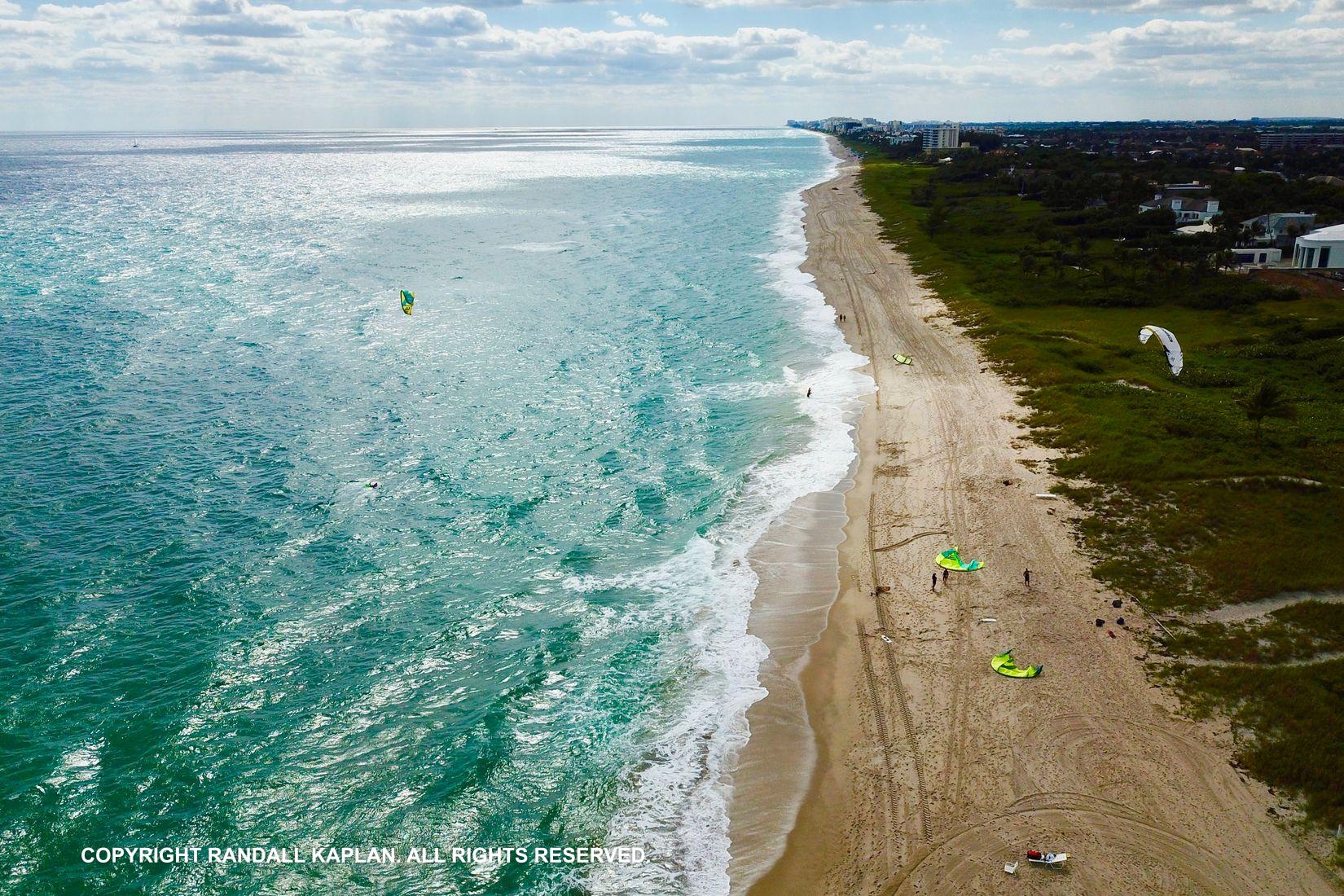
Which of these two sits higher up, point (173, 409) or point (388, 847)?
point (173, 409)

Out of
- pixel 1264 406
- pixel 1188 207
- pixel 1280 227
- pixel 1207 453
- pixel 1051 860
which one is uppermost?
pixel 1188 207

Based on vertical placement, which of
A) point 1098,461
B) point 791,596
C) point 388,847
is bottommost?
point 388,847

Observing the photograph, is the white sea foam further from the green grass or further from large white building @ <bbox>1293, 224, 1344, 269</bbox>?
large white building @ <bbox>1293, 224, 1344, 269</bbox>

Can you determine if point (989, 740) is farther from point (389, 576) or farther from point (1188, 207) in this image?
point (1188, 207)

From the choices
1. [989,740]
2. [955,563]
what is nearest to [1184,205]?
[955,563]


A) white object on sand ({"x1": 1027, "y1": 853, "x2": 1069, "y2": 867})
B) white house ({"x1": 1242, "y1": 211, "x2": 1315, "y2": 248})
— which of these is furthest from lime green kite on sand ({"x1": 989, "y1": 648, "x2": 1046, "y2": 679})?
white house ({"x1": 1242, "y1": 211, "x2": 1315, "y2": 248})

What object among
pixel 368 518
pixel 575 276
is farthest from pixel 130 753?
pixel 575 276

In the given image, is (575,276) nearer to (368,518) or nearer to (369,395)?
(369,395)
